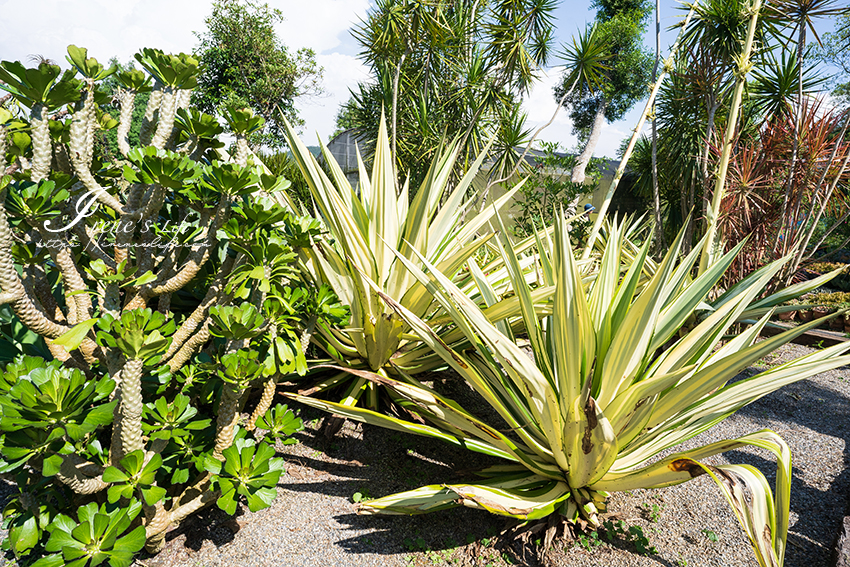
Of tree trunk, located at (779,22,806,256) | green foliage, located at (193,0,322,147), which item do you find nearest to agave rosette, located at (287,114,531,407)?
tree trunk, located at (779,22,806,256)

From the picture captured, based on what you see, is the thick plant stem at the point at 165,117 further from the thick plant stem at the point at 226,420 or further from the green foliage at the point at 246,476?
the green foliage at the point at 246,476

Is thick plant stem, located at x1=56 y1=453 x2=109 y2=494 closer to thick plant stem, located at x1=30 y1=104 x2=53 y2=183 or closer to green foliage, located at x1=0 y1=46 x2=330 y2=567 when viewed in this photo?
green foliage, located at x1=0 y1=46 x2=330 y2=567

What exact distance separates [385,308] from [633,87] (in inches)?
713

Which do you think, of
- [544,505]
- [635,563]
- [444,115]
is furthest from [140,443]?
[444,115]

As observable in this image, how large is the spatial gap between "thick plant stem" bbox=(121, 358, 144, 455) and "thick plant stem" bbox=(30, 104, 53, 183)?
548 mm

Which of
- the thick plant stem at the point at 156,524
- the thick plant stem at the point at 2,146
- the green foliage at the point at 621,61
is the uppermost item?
the green foliage at the point at 621,61

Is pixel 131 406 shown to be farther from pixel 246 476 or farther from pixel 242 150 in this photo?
pixel 242 150

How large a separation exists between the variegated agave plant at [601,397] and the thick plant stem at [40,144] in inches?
38.9

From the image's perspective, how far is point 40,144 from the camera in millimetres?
1129

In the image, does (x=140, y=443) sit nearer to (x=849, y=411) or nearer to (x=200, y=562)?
(x=200, y=562)

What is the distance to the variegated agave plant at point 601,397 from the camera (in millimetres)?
1220

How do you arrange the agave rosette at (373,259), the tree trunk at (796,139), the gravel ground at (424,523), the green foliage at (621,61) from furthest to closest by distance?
the green foliage at (621,61)
the tree trunk at (796,139)
the agave rosette at (373,259)
the gravel ground at (424,523)

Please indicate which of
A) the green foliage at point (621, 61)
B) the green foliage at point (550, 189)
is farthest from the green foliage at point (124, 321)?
the green foliage at point (621, 61)

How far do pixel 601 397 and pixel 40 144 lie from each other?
1728 mm
